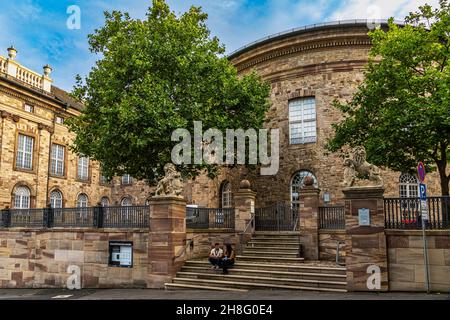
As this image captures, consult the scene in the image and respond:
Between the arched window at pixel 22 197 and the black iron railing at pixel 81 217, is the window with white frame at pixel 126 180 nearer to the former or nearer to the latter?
the arched window at pixel 22 197

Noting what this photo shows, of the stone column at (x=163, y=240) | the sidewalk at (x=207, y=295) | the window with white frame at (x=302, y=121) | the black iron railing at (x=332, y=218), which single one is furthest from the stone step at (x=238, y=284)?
the window with white frame at (x=302, y=121)

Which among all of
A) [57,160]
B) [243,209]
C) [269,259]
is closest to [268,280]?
[269,259]

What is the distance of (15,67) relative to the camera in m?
30.0

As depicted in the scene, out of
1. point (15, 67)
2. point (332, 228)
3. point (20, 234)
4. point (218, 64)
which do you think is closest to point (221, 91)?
point (218, 64)

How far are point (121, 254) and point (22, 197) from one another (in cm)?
1836

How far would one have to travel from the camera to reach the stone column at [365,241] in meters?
11.4

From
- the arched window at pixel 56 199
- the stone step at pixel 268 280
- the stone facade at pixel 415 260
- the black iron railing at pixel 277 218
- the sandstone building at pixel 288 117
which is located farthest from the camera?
the arched window at pixel 56 199

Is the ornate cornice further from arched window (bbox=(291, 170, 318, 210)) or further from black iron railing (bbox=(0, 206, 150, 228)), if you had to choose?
black iron railing (bbox=(0, 206, 150, 228))

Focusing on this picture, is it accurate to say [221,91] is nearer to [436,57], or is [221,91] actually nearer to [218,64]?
[218,64]

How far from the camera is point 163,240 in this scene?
14391mm

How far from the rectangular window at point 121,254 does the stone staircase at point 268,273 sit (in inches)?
80.9

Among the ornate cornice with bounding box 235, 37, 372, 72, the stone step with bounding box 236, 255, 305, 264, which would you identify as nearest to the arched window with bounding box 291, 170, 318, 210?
the ornate cornice with bounding box 235, 37, 372, 72

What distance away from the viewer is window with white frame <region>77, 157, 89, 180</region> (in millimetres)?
36406

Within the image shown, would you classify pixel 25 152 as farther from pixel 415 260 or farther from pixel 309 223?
pixel 415 260
